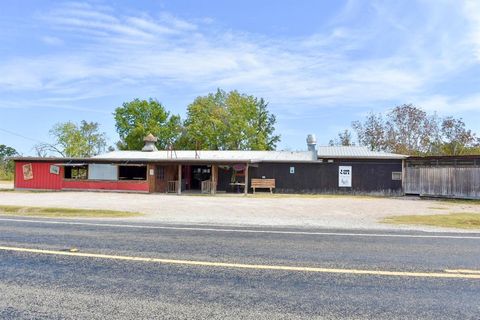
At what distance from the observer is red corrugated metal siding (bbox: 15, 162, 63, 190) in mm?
28312

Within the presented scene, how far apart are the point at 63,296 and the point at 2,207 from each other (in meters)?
12.5

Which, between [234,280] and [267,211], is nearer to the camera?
[234,280]

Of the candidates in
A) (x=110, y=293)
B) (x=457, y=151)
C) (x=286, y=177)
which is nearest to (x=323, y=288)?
(x=110, y=293)

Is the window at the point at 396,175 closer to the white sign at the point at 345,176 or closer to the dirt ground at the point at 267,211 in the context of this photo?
the white sign at the point at 345,176

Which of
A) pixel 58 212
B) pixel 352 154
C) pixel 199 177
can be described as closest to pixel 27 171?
pixel 199 177

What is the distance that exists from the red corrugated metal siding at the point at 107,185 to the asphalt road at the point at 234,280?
62.9ft

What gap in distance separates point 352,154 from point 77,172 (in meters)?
21.3

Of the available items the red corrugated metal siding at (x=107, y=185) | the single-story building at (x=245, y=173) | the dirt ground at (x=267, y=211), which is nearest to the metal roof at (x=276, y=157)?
the single-story building at (x=245, y=173)

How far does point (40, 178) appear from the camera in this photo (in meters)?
28.6

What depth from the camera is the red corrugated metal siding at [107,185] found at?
26875 millimetres

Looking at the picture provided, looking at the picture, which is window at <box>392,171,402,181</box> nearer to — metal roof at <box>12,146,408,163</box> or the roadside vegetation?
metal roof at <box>12,146,408,163</box>

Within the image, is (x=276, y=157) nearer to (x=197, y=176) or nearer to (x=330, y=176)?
(x=330, y=176)

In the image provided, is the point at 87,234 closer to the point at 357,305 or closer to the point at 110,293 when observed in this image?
the point at 110,293

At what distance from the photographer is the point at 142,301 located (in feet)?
12.7
